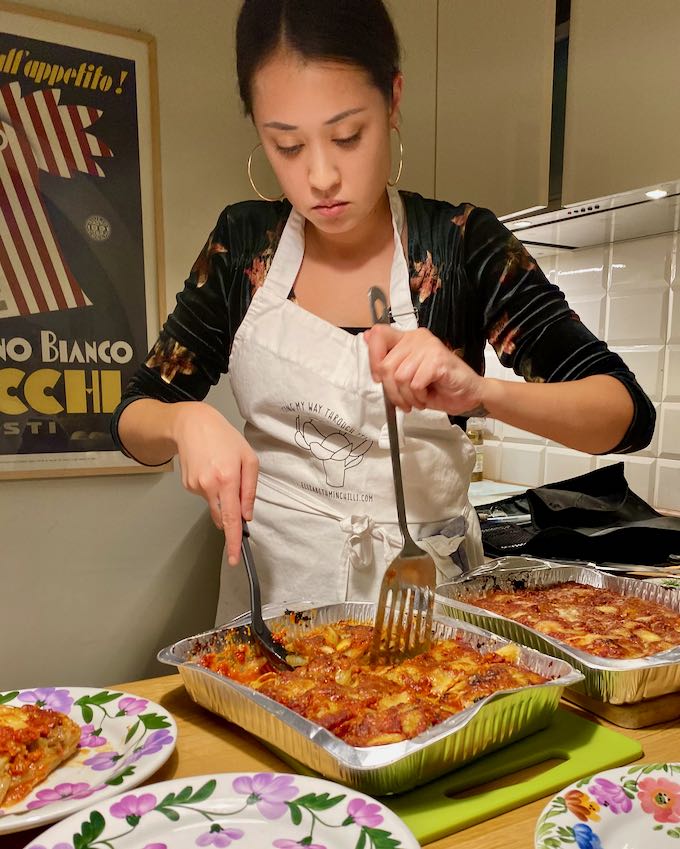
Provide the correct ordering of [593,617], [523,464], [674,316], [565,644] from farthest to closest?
[523,464] → [674,316] → [593,617] → [565,644]

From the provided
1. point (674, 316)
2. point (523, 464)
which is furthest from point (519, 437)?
point (674, 316)

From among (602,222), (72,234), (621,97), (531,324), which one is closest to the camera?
(531,324)

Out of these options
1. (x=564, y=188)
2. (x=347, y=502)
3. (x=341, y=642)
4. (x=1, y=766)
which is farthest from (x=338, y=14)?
(x=1, y=766)

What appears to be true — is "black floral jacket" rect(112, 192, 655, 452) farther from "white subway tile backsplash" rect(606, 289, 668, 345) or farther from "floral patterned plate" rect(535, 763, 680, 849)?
"white subway tile backsplash" rect(606, 289, 668, 345)

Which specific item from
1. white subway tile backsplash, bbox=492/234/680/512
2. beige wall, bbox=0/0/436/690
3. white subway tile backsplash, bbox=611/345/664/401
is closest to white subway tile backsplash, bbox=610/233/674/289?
white subway tile backsplash, bbox=492/234/680/512

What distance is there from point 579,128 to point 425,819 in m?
1.43

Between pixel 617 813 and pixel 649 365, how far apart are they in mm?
1666

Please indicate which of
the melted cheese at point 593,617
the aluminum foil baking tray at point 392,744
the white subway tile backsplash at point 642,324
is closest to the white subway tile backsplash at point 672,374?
the white subway tile backsplash at point 642,324

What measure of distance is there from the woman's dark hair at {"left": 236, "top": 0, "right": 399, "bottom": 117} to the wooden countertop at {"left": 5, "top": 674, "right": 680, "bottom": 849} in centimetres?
97

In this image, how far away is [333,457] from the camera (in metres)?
1.15

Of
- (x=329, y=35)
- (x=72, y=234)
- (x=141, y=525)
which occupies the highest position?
(x=329, y=35)

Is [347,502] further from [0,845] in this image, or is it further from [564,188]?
[564,188]

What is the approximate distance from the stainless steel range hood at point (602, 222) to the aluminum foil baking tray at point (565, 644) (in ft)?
2.67

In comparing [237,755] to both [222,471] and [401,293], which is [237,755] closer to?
[222,471]
